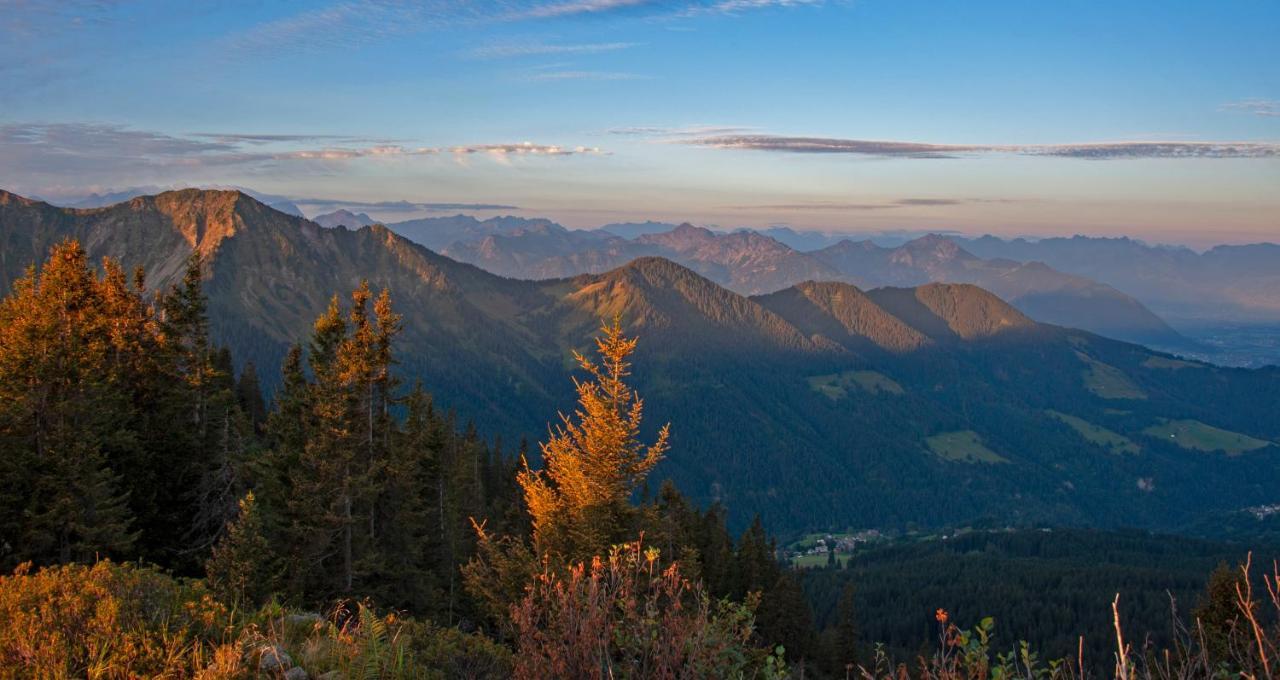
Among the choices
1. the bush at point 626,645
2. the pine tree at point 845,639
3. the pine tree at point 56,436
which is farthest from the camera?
the pine tree at point 845,639

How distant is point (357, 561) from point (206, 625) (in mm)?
18839

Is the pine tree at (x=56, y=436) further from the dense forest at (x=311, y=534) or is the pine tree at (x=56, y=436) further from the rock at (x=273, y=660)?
the rock at (x=273, y=660)

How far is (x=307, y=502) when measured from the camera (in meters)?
25.6

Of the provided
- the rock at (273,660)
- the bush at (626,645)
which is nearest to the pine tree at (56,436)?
the rock at (273,660)

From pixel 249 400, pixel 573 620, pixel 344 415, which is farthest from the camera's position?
pixel 249 400

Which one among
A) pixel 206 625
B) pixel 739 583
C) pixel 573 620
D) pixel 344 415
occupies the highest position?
pixel 573 620

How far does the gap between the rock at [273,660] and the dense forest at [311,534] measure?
22mm

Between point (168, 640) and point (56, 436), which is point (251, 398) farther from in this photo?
point (168, 640)

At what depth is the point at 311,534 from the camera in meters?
26.0

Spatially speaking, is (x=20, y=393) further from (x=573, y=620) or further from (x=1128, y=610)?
(x=1128, y=610)

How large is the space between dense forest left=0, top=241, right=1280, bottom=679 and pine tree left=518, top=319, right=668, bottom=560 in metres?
0.08

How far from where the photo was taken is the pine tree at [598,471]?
20.8 metres

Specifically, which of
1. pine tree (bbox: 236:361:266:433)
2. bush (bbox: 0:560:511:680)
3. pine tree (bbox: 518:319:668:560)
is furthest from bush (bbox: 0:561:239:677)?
pine tree (bbox: 236:361:266:433)

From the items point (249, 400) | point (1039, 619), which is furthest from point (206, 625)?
point (1039, 619)
